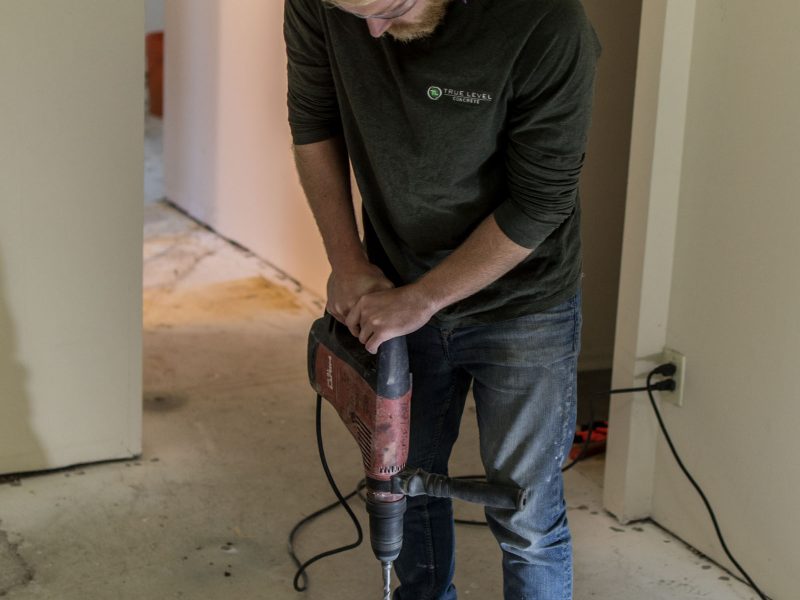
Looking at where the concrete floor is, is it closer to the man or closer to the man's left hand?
the man

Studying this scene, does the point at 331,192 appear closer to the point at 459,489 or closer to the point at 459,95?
the point at 459,95

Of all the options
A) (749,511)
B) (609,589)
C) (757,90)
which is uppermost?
(757,90)

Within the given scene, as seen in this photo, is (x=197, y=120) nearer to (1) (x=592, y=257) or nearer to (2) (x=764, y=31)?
(1) (x=592, y=257)

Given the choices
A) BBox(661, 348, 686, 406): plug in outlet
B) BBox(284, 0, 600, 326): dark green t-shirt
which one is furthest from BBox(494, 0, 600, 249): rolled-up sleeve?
BBox(661, 348, 686, 406): plug in outlet

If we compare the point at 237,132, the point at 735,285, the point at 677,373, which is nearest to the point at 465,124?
the point at 735,285

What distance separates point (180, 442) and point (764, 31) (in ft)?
6.02

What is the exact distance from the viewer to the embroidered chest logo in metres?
1.44

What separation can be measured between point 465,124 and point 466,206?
0.49 feet

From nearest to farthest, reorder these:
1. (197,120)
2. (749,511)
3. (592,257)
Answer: (749,511), (592,257), (197,120)

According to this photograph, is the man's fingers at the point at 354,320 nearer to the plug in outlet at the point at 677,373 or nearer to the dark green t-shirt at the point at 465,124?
the dark green t-shirt at the point at 465,124

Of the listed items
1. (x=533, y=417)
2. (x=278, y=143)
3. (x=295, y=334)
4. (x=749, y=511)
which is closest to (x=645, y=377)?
(x=749, y=511)

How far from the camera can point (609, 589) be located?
224cm

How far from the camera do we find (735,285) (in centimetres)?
218

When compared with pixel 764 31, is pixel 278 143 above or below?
below
